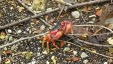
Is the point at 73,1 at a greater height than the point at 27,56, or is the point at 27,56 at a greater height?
the point at 73,1

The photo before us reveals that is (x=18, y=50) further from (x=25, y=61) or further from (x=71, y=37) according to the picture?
(x=71, y=37)

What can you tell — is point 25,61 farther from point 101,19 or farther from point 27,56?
point 101,19

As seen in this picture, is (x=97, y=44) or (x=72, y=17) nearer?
(x=97, y=44)

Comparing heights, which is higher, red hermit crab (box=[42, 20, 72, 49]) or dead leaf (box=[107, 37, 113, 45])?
red hermit crab (box=[42, 20, 72, 49])

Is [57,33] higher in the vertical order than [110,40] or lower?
higher

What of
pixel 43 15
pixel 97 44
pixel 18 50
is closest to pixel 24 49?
pixel 18 50

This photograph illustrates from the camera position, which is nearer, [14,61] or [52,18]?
[14,61]

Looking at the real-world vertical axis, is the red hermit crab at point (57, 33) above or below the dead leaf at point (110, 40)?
above

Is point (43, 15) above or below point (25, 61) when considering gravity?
above

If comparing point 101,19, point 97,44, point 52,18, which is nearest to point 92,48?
point 97,44
